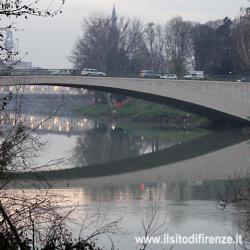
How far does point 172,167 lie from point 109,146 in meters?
→ 7.19

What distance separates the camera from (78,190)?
14.7 meters

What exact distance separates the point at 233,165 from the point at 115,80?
15.9m

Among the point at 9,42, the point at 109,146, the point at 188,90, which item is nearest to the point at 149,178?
the point at 109,146

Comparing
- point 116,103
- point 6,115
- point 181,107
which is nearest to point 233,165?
point 6,115

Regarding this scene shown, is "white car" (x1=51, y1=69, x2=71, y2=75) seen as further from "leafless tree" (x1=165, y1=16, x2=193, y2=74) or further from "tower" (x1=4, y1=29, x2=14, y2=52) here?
"tower" (x1=4, y1=29, x2=14, y2=52)

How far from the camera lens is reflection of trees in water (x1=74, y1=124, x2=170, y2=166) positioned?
73.2 feet

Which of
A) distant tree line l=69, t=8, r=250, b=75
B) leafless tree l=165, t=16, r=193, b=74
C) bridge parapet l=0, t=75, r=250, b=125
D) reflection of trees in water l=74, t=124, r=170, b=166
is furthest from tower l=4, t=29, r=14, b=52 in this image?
leafless tree l=165, t=16, r=193, b=74

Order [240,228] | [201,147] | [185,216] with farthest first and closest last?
[201,147] → [185,216] → [240,228]

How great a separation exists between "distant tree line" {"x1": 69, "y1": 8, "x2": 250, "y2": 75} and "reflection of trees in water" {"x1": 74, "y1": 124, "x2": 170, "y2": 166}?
15.7 m

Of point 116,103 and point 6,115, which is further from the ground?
point 116,103

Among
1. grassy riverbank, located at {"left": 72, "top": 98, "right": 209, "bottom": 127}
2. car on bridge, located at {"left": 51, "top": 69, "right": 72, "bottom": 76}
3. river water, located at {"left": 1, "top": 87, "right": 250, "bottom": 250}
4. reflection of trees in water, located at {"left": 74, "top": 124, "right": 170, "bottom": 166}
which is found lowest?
river water, located at {"left": 1, "top": 87, "right": 250, "bottom": 250}

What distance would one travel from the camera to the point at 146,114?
43844 millimetres

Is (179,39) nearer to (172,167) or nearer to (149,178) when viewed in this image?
(172,167)

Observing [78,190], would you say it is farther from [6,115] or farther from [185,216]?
[6,115]
